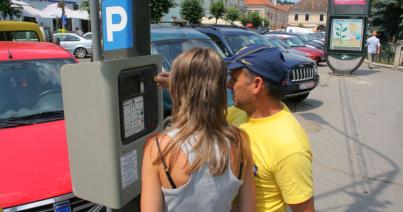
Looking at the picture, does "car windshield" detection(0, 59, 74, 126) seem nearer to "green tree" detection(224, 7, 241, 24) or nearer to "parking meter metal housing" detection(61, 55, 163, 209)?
"parking meter metal housing" detection(61, 55, 163, 209)

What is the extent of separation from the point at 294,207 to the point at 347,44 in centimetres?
1386

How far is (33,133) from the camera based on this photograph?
125 inches

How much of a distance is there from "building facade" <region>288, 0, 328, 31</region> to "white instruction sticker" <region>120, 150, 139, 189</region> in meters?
95.1

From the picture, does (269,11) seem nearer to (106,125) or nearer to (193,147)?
(106,125)

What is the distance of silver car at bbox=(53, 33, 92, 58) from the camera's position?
2075 centimetres

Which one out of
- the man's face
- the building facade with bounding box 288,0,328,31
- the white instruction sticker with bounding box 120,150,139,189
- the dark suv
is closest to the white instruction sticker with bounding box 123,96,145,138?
the white instruction sticker with bounding box 120,150,139,189

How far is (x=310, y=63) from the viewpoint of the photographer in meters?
8.82

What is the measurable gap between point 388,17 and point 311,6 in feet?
242

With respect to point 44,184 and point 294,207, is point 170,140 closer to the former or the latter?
point 294,207

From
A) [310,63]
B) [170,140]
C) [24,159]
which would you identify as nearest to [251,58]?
[170,140]

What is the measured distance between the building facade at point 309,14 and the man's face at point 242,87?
9504 centimetres

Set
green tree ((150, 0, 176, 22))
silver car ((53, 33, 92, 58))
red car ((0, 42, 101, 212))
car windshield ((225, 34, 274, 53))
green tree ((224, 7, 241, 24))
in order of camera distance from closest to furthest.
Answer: red car ((0, 42, 101, 212)), car windshield ((225, 34, 274, 53)), silver car ((53, 33, 92, 58)), green tree ((150, 0, 176, 22)), green tree ((224, 7, 241, 24))

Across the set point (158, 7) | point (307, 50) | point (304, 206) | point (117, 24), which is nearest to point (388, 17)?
point (307, 50)

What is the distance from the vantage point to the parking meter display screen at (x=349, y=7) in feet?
45.6
